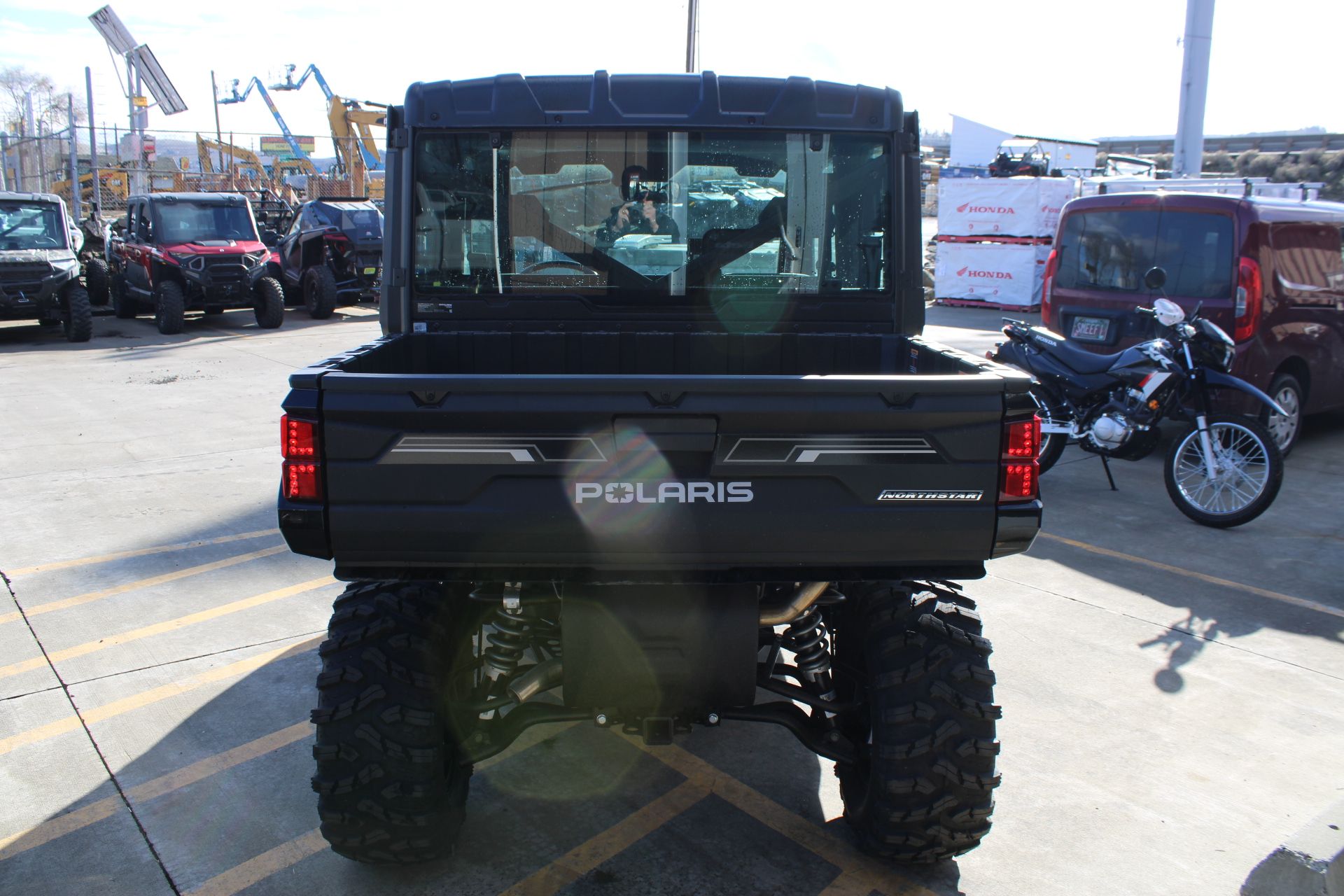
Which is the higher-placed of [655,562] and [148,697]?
[655,562]

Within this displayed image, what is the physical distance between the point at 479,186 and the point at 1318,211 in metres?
7.44

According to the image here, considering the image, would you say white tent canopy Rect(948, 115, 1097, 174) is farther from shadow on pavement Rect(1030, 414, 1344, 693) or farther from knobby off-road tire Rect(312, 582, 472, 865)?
knobby off-road tire Rect(312, 582, 472, 865)

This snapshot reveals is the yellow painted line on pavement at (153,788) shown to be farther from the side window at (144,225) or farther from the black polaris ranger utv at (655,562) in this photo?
the side window at (144,225)

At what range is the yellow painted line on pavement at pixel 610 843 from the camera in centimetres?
315

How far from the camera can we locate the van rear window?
7.83 metres

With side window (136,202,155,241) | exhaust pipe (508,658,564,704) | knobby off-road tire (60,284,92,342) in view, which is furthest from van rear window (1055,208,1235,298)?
side window (136,202,155,241)

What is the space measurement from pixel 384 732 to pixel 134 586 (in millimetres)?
3325

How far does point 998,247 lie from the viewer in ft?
58.2

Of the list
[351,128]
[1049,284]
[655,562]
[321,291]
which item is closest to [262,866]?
[655,562]

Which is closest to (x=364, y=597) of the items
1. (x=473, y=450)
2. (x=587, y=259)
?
(x=473, y=450)

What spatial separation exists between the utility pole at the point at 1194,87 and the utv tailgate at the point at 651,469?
16.9 metres

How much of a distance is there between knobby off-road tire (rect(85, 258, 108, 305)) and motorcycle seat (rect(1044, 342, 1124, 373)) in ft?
56.6

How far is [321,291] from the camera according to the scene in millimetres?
17781

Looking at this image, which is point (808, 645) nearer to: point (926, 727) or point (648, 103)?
point (926, 727)
